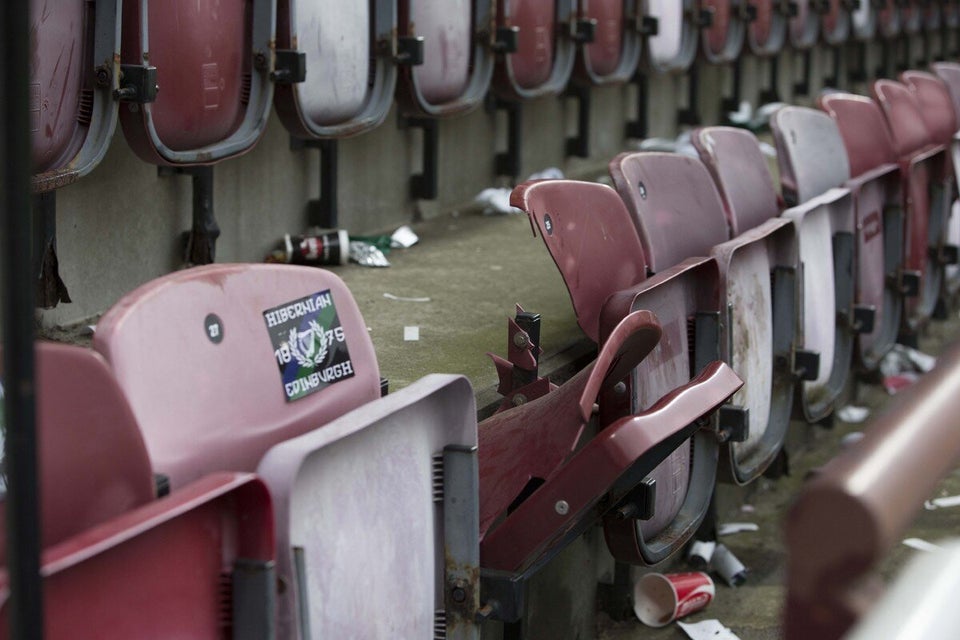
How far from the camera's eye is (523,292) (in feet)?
8.26

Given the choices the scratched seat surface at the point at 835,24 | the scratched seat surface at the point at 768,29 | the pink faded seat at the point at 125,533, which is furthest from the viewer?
the scratched seat surface at the point at 835,24

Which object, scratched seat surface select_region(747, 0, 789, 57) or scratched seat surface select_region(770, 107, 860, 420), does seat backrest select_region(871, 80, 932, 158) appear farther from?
scratched seat surface select_region(747, 0, 789, 57)

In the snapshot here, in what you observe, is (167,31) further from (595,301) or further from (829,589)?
(829,589)

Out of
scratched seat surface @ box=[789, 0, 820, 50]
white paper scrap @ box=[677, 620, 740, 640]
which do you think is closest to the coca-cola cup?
white paper scrap @ box=[677, 620, 740, 640]

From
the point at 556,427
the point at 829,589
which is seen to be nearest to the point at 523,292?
the point at 556,427

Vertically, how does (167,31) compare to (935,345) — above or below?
above

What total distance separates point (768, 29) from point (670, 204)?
3.07 metres

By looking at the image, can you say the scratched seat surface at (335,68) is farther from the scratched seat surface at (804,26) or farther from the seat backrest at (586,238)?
the scratched seat surface at (804,26)

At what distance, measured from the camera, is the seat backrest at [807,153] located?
8.54 feet

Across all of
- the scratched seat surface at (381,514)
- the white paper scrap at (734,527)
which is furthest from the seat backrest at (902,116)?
the scratched seat surface at (381,514)

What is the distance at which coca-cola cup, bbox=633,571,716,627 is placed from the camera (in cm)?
203

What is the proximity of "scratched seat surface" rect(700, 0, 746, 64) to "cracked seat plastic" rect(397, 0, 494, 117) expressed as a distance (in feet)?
4.59

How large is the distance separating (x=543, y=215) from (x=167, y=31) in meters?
0.73

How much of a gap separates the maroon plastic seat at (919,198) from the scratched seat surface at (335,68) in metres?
1.07
